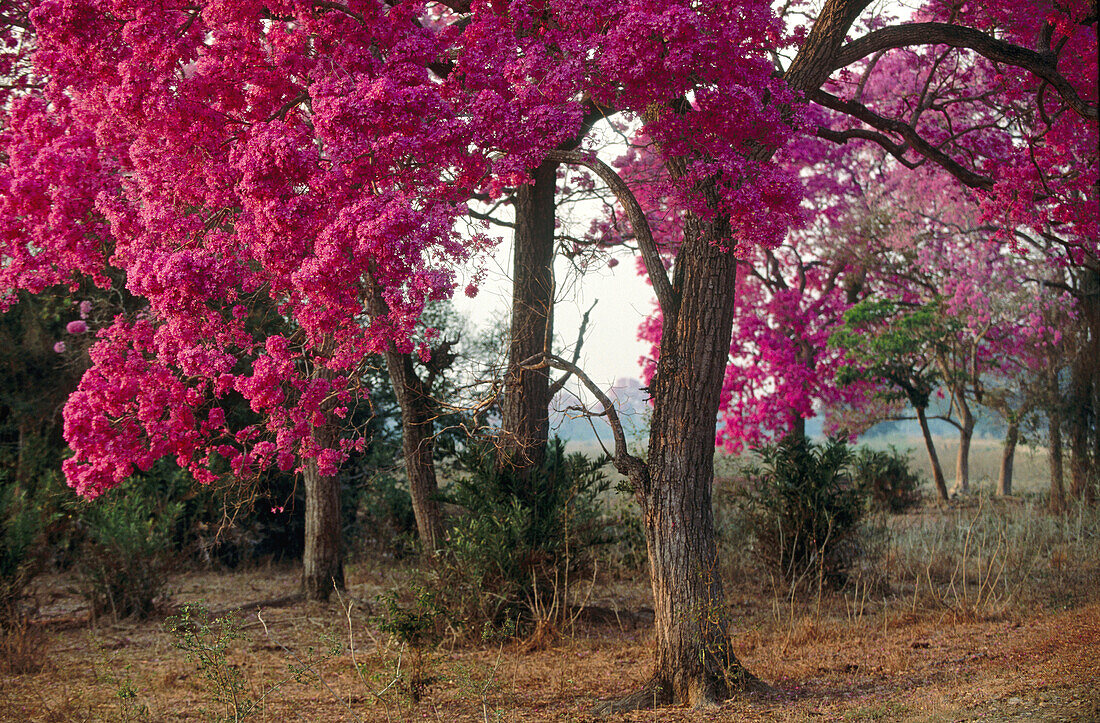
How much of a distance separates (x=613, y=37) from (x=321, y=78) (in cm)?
Answer: 171

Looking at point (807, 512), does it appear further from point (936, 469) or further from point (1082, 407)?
point (936, 469)

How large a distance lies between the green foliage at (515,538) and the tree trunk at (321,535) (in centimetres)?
190

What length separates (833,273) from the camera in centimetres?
1534

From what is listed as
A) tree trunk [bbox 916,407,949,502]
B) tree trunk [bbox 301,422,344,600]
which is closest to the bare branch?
tree trunk [bbox 301,422,344,600]

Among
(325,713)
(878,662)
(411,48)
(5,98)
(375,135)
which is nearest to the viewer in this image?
(375,135)

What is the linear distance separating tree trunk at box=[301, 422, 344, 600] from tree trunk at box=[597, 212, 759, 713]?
4560mm

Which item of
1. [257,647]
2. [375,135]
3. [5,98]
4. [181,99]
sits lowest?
[257,647]

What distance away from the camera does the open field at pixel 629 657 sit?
14.9ft

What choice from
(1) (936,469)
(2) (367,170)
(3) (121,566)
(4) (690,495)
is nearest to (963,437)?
(1) (936,469)

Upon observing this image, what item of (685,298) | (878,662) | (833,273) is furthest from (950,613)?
(833,273)

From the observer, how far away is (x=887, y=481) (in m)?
14.4

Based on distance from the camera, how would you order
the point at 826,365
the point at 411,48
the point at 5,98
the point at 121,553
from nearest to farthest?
the point at 411,48 → the point at 5,98 → the point at 121,553 → the point at 826,365

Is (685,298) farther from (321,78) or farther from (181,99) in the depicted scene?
(181,99)

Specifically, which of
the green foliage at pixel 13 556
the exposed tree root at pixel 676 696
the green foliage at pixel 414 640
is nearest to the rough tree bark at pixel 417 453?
the green foliage at pixel 414 640
